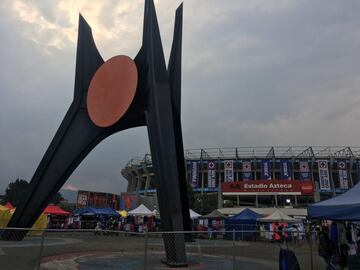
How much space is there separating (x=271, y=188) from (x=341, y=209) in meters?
51.5

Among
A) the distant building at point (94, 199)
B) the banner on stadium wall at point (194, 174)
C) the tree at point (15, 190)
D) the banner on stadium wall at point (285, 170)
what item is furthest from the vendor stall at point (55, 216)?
the tree at point (15, 190)

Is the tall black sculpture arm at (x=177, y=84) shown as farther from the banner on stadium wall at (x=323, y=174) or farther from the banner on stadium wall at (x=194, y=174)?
the banner on stadium wall at (x=323, y=174)

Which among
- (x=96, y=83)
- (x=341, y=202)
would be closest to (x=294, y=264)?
(x=341, y=202)

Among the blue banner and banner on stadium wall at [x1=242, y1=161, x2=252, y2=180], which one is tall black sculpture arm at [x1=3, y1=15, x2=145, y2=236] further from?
the blue banner

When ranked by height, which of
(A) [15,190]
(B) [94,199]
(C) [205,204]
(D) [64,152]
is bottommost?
(D) [64,152]

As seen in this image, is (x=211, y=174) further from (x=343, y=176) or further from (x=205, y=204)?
(x=343, y=176)

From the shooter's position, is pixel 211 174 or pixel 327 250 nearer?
pixel 327 250

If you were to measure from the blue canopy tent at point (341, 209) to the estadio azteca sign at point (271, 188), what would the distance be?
49.6 metres

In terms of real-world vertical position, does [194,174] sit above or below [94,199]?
above

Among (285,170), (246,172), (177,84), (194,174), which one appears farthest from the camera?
(194,174)

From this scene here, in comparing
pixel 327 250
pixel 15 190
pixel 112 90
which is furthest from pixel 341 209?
pixel 15 190

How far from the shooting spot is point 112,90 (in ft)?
70.3

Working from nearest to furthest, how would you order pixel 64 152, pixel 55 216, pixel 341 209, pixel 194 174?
pixel 341 209 < pixel 64 152 < pixel 55 216 < pixel 194 174

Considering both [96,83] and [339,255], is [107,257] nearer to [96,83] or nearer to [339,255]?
[339,255]
